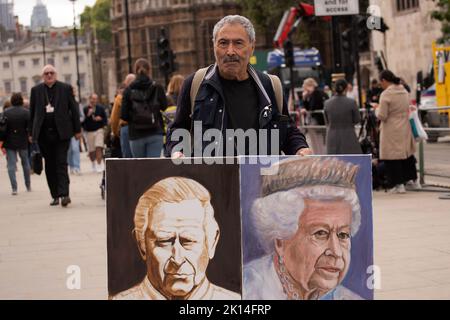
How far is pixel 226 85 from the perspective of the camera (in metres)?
6.10

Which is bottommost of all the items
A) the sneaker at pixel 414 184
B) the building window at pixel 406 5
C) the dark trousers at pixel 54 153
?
the sneaker at pixel 414 184

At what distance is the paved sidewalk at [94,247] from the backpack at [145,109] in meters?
1.27

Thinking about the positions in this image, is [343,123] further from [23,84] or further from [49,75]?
[23,84]

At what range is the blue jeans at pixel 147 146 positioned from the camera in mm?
14297

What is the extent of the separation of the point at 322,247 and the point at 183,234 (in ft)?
2.29

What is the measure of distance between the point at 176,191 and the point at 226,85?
89 cm

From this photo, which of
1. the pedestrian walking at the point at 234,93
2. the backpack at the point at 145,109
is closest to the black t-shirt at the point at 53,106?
the backpack at the point at 145,109

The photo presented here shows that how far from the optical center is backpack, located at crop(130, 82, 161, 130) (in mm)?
14148

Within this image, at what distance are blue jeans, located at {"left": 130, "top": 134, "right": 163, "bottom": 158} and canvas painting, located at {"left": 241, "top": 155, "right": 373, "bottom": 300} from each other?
8888mm

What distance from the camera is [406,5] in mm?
49312

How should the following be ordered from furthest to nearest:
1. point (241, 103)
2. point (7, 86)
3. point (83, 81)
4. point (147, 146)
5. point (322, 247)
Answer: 1. point (7, 86)
2. point (83, 81)
3. point (147, 146)
4. point (241, 103)
5. point (322, 247)

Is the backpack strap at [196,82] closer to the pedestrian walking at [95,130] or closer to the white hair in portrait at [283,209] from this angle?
the white hair in portrait at [283,209]

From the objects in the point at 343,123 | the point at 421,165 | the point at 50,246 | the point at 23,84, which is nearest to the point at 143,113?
the point at 343,123

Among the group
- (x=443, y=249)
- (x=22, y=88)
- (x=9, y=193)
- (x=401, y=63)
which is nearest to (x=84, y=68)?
(x=22, y=88)
